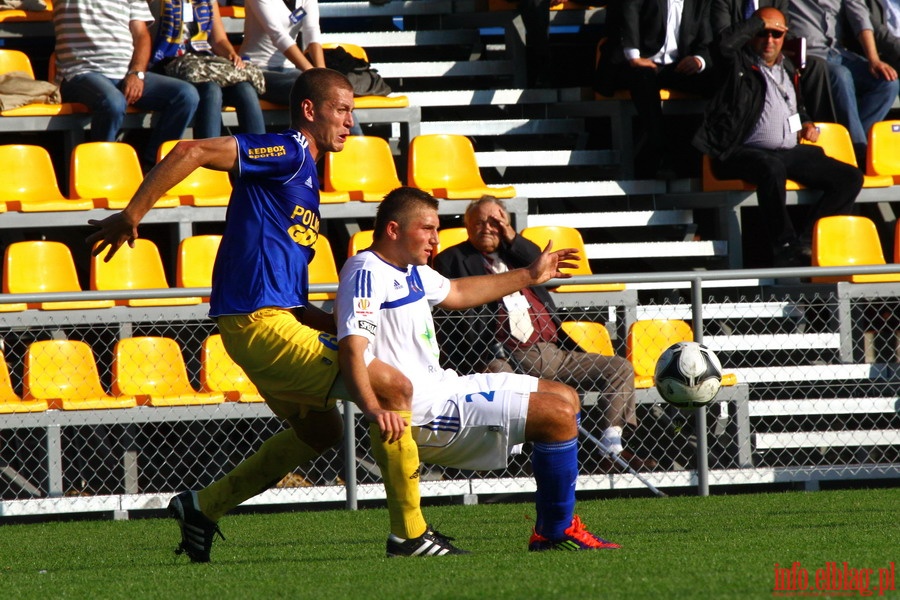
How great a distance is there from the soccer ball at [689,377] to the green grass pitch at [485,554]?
64 cm

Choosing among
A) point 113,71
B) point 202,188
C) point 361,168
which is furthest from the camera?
point 361,168

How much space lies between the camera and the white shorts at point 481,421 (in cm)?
492

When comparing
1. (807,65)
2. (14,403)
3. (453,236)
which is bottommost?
(14,403)

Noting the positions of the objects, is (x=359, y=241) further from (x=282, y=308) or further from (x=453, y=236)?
(x=282, y=308)

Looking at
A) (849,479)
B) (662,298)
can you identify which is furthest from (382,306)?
(662,298)

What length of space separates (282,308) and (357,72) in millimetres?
6062

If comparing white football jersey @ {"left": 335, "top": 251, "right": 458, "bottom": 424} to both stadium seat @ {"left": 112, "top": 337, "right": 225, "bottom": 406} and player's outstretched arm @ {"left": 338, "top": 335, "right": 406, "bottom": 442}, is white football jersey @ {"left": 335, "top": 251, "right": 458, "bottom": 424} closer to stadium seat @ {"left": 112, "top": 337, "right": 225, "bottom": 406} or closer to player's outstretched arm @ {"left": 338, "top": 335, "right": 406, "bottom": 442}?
player's outstretched arm @ {"left": 338, "top": 335, "right": 406, "bottom": 442}

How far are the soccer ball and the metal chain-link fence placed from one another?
984 mm

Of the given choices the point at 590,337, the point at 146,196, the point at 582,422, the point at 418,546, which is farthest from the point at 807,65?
the point at 146,196

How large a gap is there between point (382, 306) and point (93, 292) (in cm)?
296

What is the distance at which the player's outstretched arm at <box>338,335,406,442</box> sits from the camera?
4.67 metres

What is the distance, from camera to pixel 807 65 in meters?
11.1

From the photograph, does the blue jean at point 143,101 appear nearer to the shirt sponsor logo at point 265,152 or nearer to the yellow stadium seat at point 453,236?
the yellow stadium seat at point 453,236

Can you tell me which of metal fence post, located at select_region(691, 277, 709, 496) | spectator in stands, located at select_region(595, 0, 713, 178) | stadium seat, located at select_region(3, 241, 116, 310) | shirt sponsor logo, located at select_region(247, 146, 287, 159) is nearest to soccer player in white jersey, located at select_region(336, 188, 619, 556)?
shirt sponsor logo, located at select_region(247, 146, 287, 159)
